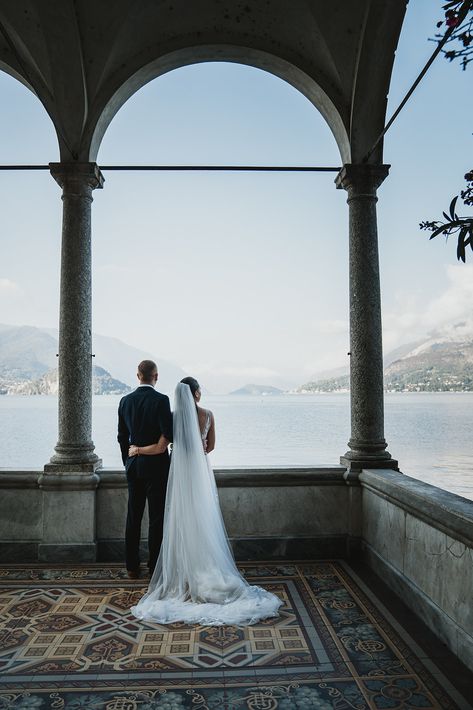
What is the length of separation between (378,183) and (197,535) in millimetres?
3610

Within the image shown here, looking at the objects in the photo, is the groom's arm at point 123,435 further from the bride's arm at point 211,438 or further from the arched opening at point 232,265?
the arched opening at point 232,265

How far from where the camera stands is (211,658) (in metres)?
→ 3.46

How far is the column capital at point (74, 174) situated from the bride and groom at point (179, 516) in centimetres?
198

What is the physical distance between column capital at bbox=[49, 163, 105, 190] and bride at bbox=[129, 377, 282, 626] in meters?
2.27

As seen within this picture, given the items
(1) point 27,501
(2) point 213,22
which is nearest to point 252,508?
(1) point 27,501

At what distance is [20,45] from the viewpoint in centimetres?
556

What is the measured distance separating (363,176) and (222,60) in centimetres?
192

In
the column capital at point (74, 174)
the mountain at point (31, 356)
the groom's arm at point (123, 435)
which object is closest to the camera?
the groom's arm at point (123, 435)

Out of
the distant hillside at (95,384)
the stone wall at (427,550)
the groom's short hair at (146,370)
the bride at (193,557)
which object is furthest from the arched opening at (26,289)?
the stone wall at (427,550)

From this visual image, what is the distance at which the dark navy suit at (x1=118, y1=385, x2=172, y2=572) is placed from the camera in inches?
190

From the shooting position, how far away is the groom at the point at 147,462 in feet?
15.9

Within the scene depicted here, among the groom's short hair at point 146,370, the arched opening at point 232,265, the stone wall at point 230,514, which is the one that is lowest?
the stone wall at point 230,514

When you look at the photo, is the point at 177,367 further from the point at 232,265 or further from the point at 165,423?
the point at 165,423

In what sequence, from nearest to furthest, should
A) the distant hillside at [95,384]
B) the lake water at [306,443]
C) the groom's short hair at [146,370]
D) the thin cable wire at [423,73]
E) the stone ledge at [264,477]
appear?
the thin cable wire at [423,73] → the groom's short hair at [146,370] → the stone ledge at [264,477] → the distant hillside at [95,384] → the lake water at [306,443]
